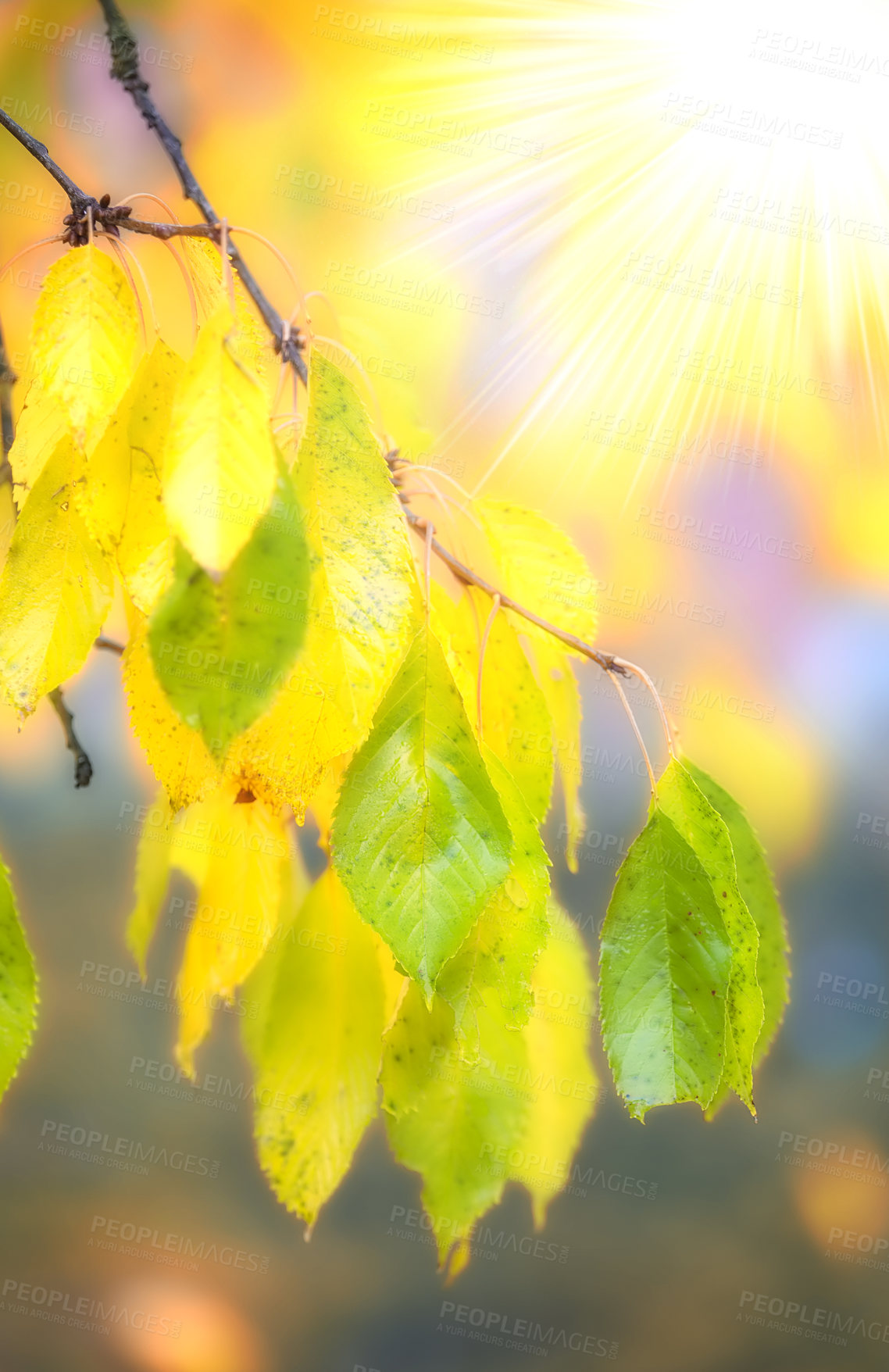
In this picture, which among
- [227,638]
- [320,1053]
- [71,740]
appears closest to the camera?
[227,638]

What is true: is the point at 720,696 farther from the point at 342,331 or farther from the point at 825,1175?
the point at 342,331

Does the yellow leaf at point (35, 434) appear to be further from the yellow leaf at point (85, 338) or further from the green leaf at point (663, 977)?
the green leaf at point (663, 977)

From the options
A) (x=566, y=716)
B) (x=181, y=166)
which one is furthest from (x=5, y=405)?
(x=566, y=716)

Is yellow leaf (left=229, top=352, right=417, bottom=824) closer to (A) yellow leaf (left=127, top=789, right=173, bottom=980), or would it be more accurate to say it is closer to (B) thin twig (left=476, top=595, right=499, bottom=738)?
(B) thin twig (left=476, top=595, right=499, bottom=738)

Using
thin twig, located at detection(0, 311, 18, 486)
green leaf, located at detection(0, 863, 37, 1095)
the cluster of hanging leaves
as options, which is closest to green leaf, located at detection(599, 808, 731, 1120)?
the cluster of hanging leaves

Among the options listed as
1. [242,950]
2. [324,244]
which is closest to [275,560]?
[242,950]

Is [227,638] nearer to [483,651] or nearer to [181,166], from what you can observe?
[483,651]

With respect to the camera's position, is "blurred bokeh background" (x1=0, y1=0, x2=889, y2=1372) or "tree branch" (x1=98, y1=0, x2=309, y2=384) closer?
"tree branch" (x1=98, y1=0, x2=309, y2=384)

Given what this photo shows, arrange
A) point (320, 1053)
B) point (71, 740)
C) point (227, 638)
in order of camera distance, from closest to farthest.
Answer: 1. point (227, 638)
2. point (320, 1053)
3. point (71, 740)
